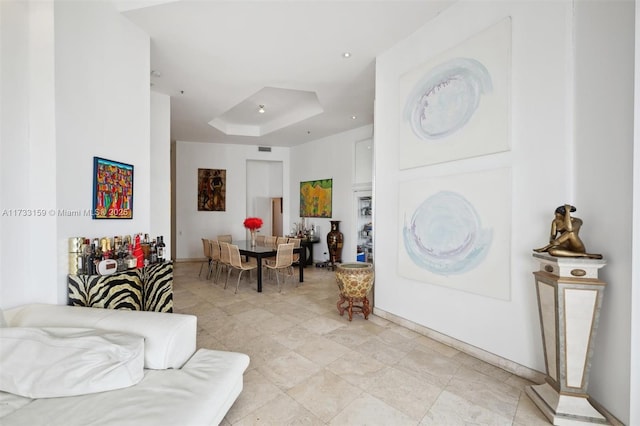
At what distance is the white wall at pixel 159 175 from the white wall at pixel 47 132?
1981 millimetres

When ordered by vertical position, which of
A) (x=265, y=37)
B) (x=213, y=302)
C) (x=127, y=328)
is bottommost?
(x=213, y=302)

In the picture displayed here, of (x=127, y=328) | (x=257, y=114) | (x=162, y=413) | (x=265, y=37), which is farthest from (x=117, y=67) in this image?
(x=257, y=114)

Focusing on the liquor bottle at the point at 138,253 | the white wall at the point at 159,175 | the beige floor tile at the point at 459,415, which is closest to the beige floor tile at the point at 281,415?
the beige floor tile at the point at 459,415

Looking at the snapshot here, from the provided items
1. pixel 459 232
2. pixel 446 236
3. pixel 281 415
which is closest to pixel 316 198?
pixel 446 236

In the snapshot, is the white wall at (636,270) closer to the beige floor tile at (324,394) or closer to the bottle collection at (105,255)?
the beige floor tile at (324,394)

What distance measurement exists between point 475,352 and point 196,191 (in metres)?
7.63

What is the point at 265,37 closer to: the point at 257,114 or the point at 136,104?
the point at 136,104

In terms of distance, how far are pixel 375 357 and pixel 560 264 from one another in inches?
68.2

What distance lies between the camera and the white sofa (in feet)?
4.25

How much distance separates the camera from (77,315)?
74.5 inches

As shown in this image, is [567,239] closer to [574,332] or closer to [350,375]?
[574,332]

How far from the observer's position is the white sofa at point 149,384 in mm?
1297

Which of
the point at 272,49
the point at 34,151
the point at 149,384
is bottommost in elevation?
the point at 149,384

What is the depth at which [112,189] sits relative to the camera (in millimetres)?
2730
